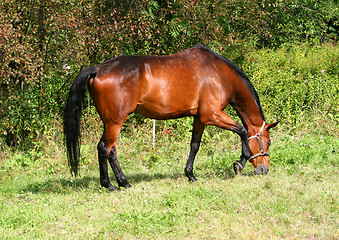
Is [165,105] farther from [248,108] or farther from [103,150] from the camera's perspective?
[248,108]

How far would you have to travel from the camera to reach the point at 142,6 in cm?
983

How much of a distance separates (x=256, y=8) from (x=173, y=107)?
5.83 meters

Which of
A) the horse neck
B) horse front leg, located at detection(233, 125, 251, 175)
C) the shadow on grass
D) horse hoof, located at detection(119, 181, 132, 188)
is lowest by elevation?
the shadow on grass

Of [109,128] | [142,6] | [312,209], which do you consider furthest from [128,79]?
[142,6]

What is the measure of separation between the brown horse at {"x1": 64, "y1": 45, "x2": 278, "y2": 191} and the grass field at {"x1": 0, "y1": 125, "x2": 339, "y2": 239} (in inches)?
20.1

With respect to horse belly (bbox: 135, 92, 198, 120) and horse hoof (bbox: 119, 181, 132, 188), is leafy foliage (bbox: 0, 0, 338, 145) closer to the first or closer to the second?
horse belly (bbox: 135, 92, 198, 120)

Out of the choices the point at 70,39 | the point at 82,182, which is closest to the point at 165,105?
the point at 82,182

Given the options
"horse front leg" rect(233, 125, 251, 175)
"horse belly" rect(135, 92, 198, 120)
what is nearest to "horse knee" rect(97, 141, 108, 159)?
"horse belly" rect(135, 92, 198, 120)

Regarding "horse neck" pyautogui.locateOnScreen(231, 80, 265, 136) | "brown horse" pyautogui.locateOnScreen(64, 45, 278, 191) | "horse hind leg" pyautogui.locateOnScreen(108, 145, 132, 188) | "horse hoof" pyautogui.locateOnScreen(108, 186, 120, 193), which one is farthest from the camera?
"horse neck" pyautogui.locateOnScreen(231, 80, 265, 136)

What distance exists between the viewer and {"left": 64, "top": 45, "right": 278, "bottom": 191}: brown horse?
6055mm

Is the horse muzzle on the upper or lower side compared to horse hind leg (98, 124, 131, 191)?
lower

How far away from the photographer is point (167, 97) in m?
6.26

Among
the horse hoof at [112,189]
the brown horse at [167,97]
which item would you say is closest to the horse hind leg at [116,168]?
the brown horse at [167,97]

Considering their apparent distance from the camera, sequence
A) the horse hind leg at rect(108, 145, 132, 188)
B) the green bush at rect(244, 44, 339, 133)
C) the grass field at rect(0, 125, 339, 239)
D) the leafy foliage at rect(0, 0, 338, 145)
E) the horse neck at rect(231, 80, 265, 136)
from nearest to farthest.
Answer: the grass field at rect(0, 125, 339, 239) < the horse hind leg at rect(108, 145, 132, 188) < the horse neck at rect(231, 80, 265, 136) < the leafy foliage at rect(0, 0, 338, 145) < the green bush at rect(244, 44, 339, 133)
